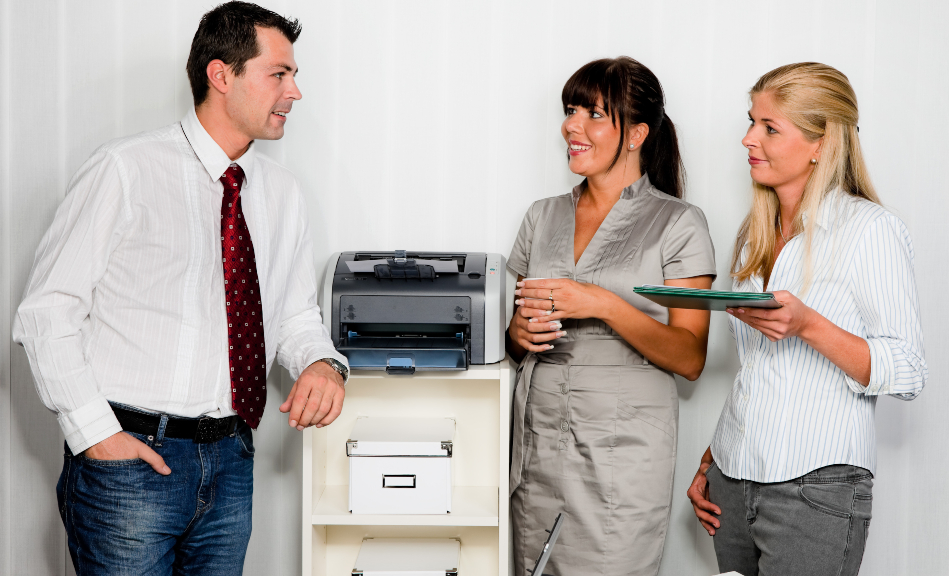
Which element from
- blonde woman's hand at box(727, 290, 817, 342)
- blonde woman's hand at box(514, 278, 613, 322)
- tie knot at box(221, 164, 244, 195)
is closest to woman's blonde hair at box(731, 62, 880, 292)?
blonde woman's hand at box(727, 290, 817, 342)

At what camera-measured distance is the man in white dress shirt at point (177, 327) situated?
1471 millimetres

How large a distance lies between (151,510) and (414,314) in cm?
76

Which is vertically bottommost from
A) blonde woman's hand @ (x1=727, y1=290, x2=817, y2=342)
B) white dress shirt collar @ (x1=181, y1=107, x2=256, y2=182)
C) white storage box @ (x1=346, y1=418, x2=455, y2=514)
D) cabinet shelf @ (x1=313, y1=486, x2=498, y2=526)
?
cabinet shelf @ (x1=313, y1=486, x2=498, y2=526)

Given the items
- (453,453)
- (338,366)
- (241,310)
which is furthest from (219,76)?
(453,453)

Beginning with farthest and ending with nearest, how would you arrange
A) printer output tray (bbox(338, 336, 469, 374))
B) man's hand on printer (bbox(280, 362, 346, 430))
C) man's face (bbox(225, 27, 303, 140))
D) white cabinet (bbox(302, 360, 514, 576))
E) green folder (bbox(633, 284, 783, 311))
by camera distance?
white cabinet (bbox(302, 360, 514, 576))
printer output tray (bbox(338, 336, 469, 374))
man's face (bbox(225, 27, 303, 140))
man's hand on printer (bbox(280, 362, 346, 430))
green folder (bbox(633, 284, 783, 311))

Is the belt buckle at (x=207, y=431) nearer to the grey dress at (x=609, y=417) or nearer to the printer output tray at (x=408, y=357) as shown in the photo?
the printer output tray at (x=408, y=357)

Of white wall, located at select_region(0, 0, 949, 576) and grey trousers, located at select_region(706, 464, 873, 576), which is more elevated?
white wall, located at select_region(0, 0, 949, 576)

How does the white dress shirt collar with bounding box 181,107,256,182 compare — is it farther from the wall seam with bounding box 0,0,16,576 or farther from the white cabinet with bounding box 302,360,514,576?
the wall seam with bounding box 0,0,16,576

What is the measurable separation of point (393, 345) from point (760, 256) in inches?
36.6

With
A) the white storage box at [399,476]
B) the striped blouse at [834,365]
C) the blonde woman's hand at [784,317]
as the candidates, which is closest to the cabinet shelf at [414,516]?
the white storage box at [399,476]

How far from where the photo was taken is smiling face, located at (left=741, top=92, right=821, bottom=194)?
1613mm

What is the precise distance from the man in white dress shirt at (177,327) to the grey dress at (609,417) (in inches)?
23.2

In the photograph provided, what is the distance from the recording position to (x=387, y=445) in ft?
6.40

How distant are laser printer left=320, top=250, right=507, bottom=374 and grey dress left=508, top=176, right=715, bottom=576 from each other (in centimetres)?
18
